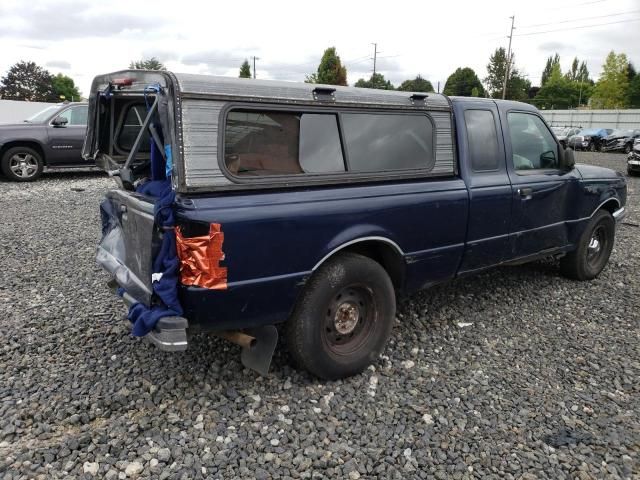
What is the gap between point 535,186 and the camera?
15.3ft

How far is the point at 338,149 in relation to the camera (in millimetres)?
3455

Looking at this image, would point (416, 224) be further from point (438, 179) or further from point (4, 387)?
point (4, 387)

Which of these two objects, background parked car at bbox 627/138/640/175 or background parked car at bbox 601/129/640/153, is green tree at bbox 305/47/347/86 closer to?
background parked car at bbox 601/129/640/153

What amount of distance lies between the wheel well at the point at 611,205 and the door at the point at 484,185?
6.25 ft

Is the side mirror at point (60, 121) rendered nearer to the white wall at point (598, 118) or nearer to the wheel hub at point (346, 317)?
the wheel hub at point (346, 317)

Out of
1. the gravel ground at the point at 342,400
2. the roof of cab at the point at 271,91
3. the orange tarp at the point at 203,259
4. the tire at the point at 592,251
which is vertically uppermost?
the roof of cab at the point at 271,91

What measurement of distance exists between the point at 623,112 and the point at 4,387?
47456 millimetres

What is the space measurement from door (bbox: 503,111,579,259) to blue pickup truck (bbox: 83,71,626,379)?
2cm

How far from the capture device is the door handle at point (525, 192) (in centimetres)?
452

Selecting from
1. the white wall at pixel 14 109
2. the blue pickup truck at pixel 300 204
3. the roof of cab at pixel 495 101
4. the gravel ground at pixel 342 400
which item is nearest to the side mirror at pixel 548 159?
the blue pickup truck at pixel 300 204

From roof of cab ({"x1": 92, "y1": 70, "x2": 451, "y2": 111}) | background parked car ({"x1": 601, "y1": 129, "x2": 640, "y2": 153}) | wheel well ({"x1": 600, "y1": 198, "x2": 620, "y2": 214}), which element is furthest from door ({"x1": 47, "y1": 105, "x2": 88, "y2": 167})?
background parked car ({"x1": 601, "y1": 129, "x2": 640, "y2": 153})

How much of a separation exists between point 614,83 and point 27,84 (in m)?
67.7

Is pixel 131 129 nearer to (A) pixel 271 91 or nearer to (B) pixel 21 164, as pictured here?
(A) pixel 271 91

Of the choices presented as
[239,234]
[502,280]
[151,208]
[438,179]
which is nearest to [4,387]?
[151,208]
